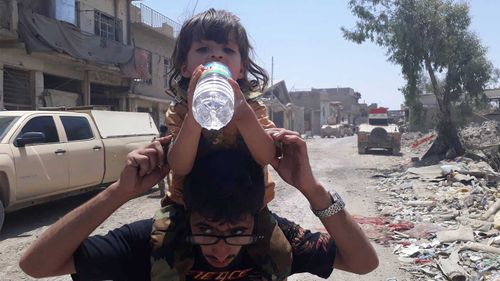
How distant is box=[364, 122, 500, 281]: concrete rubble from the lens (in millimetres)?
5441

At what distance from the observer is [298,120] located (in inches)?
2249

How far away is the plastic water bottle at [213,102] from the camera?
127cm

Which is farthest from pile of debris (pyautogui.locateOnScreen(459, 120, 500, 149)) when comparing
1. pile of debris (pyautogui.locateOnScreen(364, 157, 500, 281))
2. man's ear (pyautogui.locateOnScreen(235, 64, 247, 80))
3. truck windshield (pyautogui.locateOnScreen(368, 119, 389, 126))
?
Result: man's ear (pyautogui.locateOnScreen(235, 64, 247, 80))

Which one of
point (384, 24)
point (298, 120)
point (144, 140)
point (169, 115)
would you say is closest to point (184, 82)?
point (169, 115)

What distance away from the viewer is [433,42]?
18.6 metres

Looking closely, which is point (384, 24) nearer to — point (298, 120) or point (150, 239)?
point (150, 239)

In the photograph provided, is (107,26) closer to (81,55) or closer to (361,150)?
(81,55)

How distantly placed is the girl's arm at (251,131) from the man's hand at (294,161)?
0.17 feet

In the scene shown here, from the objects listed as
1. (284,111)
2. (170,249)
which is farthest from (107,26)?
(284,111)

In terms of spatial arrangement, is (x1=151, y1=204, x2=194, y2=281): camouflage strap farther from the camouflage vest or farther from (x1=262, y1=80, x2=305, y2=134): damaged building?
(x1=262, y1=80, x2=305, y2=134): damaged building

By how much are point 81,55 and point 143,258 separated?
1693 cm

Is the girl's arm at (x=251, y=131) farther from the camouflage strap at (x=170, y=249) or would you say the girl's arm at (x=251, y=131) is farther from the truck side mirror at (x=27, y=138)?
the truck side mirror at (x=27, y=138)

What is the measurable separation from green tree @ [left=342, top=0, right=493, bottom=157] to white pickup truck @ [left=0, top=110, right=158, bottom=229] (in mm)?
12670

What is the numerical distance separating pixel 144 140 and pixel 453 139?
14.4 metres
